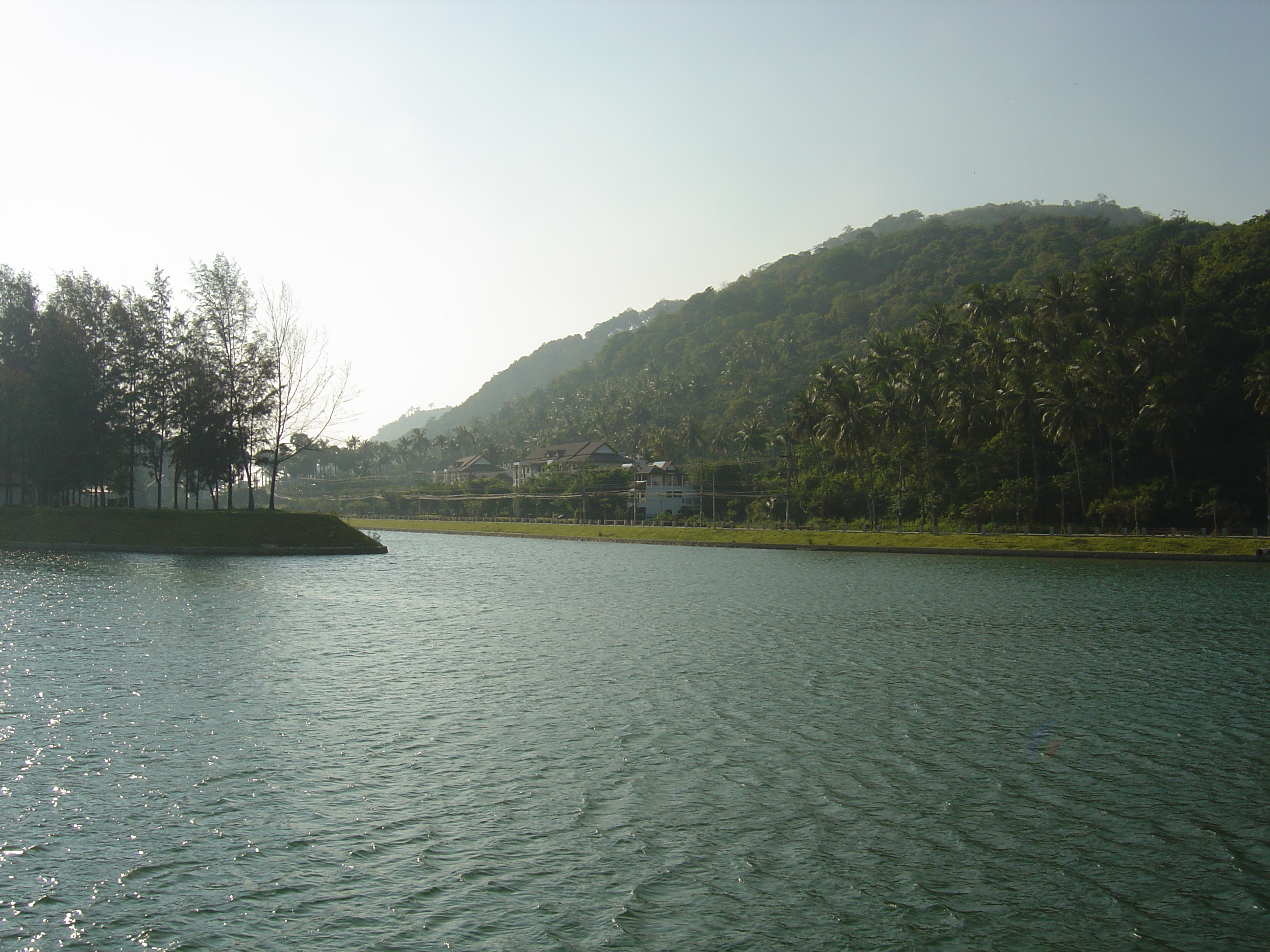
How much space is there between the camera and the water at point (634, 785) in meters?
9.77

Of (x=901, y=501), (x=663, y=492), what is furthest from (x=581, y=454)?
(x=901, y=501)

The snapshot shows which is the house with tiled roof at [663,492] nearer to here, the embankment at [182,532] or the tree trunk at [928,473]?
the tree trunk at [928,473]

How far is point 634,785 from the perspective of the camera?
46.3 feet

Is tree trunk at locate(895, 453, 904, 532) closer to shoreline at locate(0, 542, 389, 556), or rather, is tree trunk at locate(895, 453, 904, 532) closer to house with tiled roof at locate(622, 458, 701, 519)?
house with tiled roof at locate(622, 458, 701, 519)

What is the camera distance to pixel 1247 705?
63.6 feet

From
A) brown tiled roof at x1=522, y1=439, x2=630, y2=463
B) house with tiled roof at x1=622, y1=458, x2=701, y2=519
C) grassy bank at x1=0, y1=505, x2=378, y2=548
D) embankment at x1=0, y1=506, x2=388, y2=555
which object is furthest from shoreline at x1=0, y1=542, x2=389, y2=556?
brown tiled roof at x1=522, y1=439, x2=630, y2=463

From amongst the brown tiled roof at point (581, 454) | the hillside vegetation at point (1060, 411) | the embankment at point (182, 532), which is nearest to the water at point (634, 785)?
the embankment at point (182, 532)

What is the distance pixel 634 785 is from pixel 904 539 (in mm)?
58367

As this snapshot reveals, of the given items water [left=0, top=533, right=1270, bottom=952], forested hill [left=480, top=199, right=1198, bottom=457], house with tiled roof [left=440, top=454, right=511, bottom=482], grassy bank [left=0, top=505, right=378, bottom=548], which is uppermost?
forested hill [left=480, top=199, right=1198, bottom=457]

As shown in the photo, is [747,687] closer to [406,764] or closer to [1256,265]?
[406,764]

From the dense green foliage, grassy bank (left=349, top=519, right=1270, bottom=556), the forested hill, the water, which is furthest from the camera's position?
the forested hill

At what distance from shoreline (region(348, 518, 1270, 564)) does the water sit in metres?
25.3

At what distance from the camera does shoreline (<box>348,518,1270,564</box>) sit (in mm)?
53844

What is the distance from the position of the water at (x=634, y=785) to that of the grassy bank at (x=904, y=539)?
2675 cm
